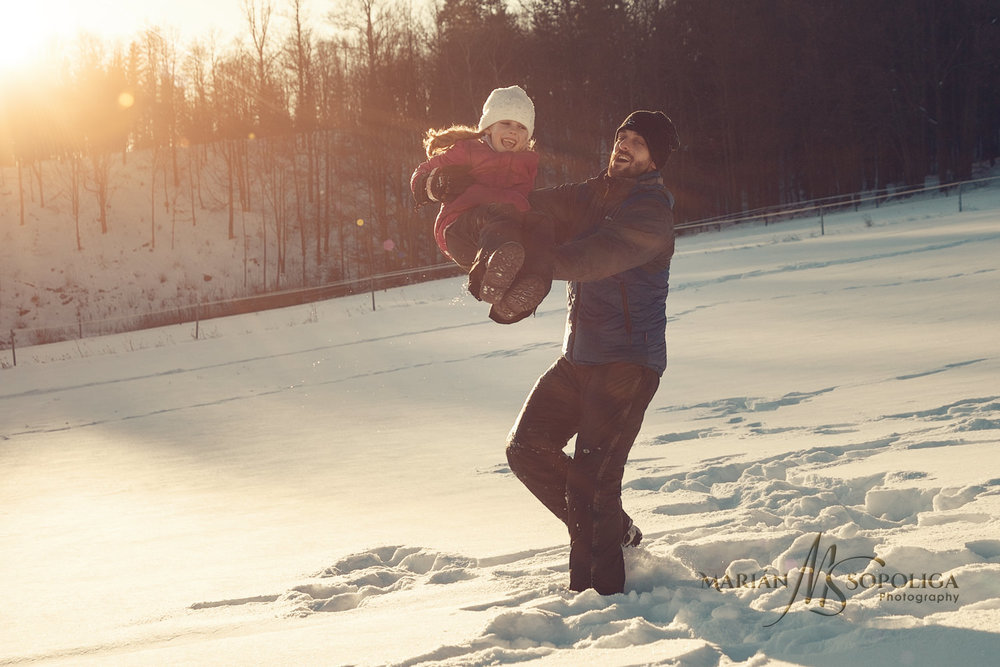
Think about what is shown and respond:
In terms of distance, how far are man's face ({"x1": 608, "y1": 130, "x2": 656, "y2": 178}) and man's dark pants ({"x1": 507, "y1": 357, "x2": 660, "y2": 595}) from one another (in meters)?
0.76

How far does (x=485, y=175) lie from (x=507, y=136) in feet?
0.77

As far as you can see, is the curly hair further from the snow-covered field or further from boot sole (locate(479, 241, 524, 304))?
the snow-covered field

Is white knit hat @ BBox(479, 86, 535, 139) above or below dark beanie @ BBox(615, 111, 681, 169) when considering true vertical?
above

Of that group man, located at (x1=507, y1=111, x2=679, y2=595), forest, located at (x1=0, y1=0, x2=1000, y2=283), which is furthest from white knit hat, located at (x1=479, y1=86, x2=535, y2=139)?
forest, located at (x1=0, y1=0, x2=1000, y2=283)

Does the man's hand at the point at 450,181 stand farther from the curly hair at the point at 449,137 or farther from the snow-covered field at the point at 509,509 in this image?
the snow-covered field at the point at 509,509

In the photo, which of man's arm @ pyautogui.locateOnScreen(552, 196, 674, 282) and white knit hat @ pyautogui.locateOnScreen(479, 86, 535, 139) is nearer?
man's arm @ pyautogui.locateOnScreen(552, 196, 674, 282)

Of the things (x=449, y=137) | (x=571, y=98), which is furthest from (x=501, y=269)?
(x=571, y=98)

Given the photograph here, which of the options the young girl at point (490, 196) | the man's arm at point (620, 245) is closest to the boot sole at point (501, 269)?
the young girl at point (490, 196)

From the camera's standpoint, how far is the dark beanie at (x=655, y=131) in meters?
3.58

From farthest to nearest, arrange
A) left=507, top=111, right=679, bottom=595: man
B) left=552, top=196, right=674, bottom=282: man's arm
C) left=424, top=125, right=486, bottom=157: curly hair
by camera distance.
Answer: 1. left=424, top=125, right=486, bottom=157: curly hair
2. left=507, top=111, right=679, bottom=595: man
3. left=552, top=196, right=674, bottom=282: man's arm

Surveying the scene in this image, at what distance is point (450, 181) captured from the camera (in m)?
3.50

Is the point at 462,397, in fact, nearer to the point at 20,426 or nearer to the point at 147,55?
the point at 20,426

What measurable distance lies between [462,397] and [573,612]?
7.87 m

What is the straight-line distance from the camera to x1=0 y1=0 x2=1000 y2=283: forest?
41.2 m
